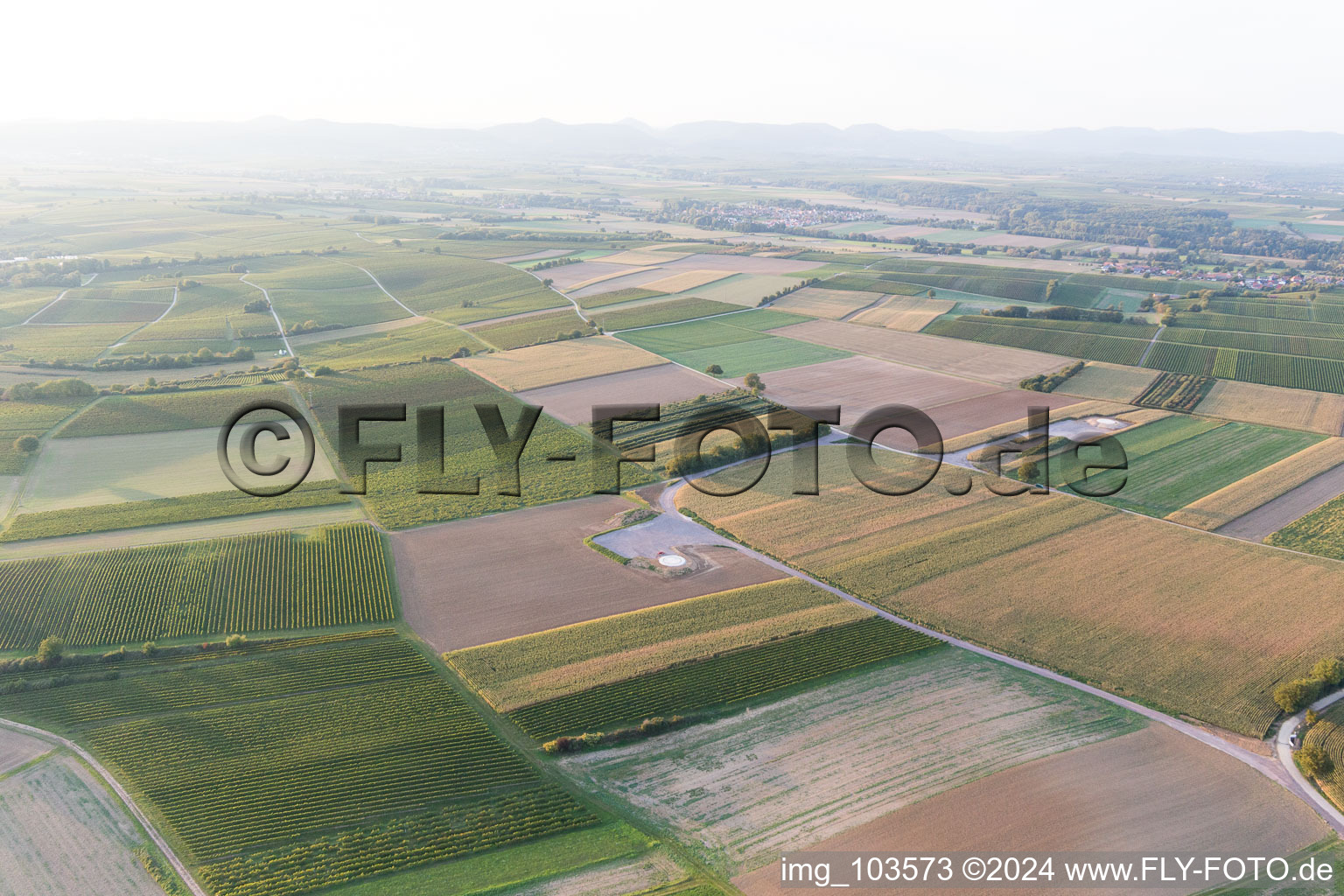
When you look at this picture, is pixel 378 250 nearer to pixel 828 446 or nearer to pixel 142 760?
pixel 828 446

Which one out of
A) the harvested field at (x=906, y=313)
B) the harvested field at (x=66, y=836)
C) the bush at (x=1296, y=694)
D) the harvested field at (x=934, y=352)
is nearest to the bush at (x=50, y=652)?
the harvested field at (x=66, y=836)

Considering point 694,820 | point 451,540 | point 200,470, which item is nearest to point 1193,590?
point 694,820

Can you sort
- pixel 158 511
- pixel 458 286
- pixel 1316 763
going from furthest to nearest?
pixel 458 286 → pixel 158 511 → pixel 1316 763

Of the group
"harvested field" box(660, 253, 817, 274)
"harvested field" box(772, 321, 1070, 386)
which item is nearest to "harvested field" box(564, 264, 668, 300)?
"harvested field" box(660, 253, 817, 274)

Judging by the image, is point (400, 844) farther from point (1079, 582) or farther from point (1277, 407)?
point (1277, 407)

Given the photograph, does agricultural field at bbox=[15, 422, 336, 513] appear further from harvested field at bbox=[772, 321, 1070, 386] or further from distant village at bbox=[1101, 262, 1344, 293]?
distant village at bbox=[1101, 262, 1344, 293]

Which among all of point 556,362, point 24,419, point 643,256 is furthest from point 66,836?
point 643,256
